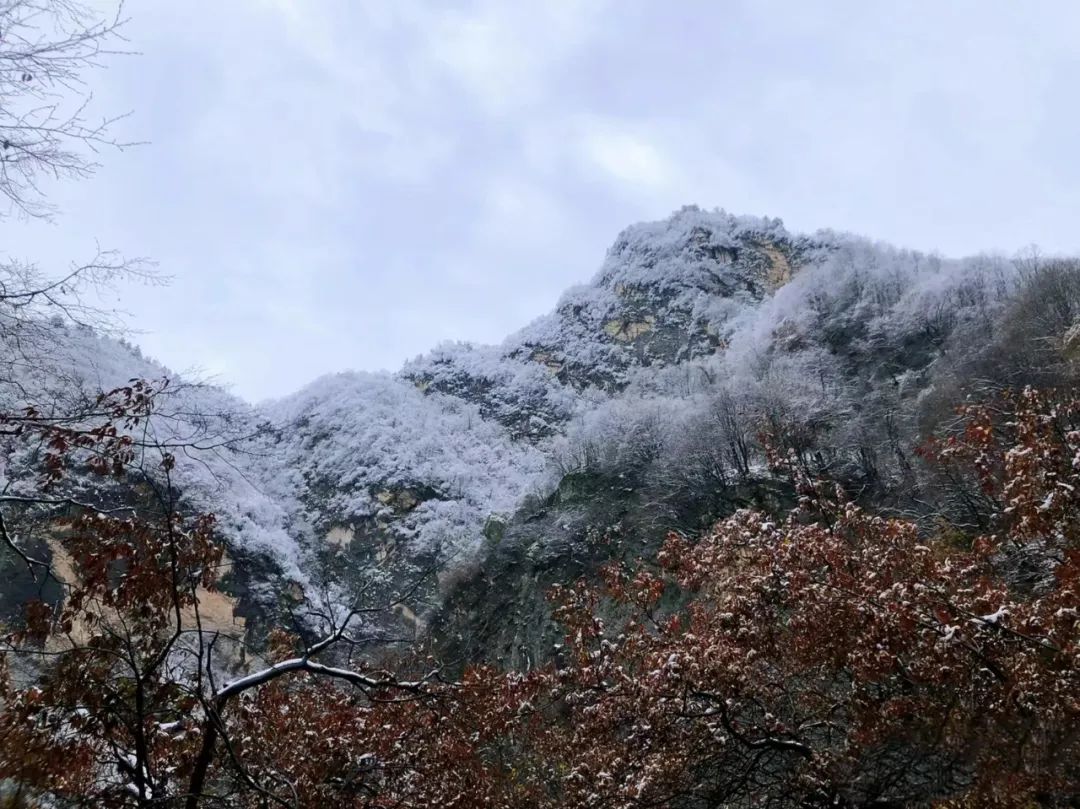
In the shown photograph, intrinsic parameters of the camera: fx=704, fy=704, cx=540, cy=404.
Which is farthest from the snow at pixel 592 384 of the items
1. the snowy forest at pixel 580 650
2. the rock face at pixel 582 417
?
the snowy forest at pixel 580 650

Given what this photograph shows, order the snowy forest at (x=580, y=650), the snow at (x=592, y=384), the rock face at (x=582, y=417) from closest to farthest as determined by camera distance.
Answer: the snowy forest at (x=580, y=650)
the rock face at (x=582, y=417)
the snow at (x=592, y=384)

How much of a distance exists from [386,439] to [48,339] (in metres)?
56.1

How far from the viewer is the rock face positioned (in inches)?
1187

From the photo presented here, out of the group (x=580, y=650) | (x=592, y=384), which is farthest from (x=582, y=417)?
(x=580, y=650)

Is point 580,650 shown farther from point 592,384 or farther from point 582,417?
point 592,384

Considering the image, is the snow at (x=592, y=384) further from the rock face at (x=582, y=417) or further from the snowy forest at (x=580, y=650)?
the snowy forest at (x=580, y=650)

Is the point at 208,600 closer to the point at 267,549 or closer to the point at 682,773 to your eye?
the point at 267,549

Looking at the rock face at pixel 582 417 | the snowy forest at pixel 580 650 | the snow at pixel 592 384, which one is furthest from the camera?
the snow at pixel 592 384

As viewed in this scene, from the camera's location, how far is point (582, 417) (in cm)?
5619

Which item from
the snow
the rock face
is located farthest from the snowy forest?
the snow

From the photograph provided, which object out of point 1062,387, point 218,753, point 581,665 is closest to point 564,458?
point 1062,387

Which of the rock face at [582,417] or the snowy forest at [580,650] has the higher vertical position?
the rock face at [582,417]

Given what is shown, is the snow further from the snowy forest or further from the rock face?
the snowy forest

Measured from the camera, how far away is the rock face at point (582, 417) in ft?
98.9
